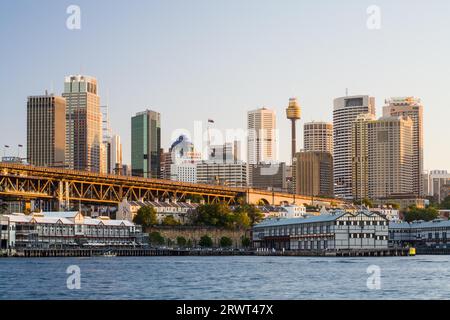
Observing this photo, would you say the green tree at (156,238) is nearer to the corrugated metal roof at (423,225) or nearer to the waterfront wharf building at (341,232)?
the waterfront wharf building at (341,232)

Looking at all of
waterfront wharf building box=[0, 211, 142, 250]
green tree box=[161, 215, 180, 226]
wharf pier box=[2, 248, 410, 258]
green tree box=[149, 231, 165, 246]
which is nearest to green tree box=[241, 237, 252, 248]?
green tree box=[161, 215, 180, 226]

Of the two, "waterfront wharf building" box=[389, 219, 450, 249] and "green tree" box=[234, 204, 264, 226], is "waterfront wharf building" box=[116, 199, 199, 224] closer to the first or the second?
"green tree" box=[234, 204, 264, 226]

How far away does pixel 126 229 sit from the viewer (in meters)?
154

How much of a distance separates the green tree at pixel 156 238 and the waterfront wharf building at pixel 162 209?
8.94 meters

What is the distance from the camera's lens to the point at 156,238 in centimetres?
15300

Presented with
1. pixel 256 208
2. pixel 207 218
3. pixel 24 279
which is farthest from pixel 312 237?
pixel 24 279

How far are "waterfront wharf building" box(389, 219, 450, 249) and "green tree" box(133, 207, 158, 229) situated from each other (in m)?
39.1

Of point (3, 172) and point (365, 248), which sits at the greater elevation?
point (3, 172)

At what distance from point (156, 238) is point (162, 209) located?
19575 mm

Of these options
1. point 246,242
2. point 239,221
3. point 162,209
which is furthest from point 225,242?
point 162,209

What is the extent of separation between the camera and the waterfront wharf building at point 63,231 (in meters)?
135

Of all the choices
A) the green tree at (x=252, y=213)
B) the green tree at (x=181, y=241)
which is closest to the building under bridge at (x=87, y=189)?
the green tree at (x=252, y=213)
